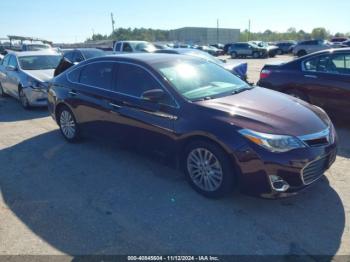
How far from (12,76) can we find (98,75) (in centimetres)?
557

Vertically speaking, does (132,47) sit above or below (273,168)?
above

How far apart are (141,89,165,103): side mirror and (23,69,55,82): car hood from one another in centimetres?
561

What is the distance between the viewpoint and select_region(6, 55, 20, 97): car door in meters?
9.01

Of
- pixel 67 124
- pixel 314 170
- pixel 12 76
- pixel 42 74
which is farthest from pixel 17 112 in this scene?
pixel 314 170

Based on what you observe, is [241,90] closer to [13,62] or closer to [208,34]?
[13,62]

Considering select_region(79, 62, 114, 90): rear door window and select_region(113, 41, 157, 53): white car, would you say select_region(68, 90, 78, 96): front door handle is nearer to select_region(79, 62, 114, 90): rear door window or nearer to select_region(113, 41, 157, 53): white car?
select_region(79, 62, 114, 90): rear door window

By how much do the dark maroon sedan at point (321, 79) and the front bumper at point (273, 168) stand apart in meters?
2.98

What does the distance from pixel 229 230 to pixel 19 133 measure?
5.17 meters

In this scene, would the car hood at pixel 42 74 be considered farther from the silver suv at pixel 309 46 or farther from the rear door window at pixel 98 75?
the silver suv at pixel 309 46

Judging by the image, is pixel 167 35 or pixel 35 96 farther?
pixel 167 35

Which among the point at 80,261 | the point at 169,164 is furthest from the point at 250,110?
the point at 80,261

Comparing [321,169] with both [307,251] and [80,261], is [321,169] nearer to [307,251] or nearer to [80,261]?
[307,251]

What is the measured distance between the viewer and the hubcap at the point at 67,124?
5668 mm

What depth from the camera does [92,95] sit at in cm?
496
